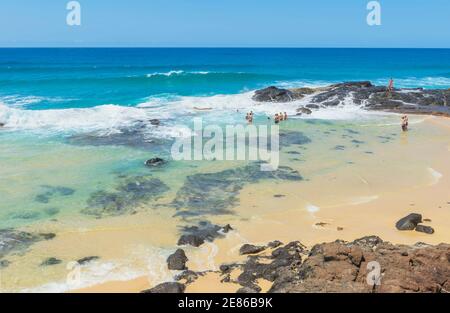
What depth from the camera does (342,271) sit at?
32.9 feet

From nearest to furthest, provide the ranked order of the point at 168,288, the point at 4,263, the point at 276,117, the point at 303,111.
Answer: the point at 168,288 < the point at 4,263 < the point at 276,117 < the point at 303,111

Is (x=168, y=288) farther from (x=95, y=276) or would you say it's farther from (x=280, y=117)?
(x=280, y=117)

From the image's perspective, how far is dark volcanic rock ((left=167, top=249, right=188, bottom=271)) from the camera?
1205 cm

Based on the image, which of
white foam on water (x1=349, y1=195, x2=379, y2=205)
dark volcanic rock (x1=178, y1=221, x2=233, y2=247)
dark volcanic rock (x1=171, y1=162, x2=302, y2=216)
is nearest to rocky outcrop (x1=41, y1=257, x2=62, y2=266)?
dark volcanic rock (x1=178, y1=221, x2=233, y2=247)

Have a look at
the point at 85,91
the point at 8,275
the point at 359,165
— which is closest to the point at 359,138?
the point at 359,165

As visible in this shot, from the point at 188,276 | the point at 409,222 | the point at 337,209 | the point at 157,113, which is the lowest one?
the point at 188,276

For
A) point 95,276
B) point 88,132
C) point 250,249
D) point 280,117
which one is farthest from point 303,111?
point 95,276

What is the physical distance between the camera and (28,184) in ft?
61.3

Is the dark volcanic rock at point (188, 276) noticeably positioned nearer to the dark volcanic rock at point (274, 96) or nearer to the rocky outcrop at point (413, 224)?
the rocky outcrop at point (413, 224)

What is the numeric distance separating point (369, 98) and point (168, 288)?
3465cm

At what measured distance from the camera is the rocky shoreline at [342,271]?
930 cm

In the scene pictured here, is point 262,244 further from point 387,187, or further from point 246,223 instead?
point 387,187

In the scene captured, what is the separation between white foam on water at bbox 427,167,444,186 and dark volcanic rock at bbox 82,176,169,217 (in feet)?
36.9

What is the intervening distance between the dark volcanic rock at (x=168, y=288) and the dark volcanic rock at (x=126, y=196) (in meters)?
5.78
